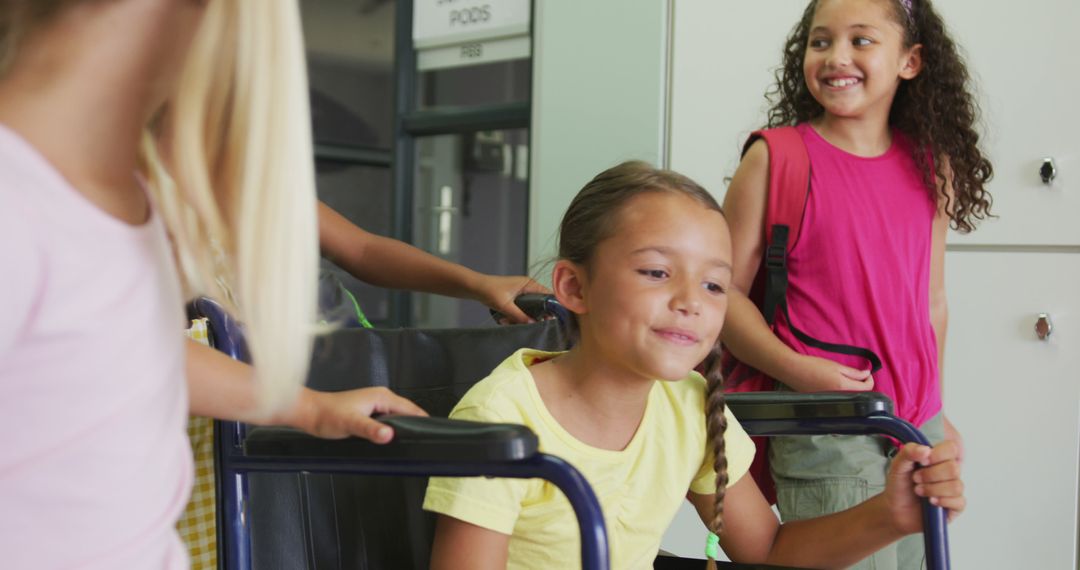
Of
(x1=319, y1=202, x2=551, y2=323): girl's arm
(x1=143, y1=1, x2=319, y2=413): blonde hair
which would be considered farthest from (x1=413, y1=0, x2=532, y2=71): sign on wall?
(x1=143, y1=1, x2=319, y2=413): blonde hair

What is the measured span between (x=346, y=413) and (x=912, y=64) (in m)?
1.19

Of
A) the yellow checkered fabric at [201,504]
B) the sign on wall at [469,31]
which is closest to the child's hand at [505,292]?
the yellow checkered fabric at [201,504]

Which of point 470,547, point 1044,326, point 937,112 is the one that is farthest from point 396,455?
point 1044,326

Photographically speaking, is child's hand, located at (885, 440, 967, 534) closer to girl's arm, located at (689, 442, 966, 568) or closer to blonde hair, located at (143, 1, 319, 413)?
girl's arm, located at (689, 442, 966, 568)

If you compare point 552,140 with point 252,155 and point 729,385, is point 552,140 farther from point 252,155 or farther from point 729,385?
point 252,155

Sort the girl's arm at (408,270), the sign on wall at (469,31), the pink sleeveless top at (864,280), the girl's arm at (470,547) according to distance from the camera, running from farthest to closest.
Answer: the sign on wall at (469,31) < the pink sleeveless top at (864,280) < the girl's arm at (408,270) < the girl's arm at (470,547)

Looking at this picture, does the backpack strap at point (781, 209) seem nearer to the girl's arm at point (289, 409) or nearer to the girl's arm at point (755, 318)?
the girl's arm at point (755, 318)

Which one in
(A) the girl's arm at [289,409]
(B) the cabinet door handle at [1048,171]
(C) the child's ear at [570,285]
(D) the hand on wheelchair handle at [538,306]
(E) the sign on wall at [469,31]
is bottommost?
(A) the girl's arm at [289,409]

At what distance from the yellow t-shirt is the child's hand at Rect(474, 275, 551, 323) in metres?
0.15

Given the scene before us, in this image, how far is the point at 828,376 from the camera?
4.72 feet

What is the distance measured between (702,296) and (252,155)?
0.60 meters

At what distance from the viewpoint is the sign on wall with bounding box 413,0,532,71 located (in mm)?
3107

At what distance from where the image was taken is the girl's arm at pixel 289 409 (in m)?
0.78

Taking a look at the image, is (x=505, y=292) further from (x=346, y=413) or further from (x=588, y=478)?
(x=346, y=413)
